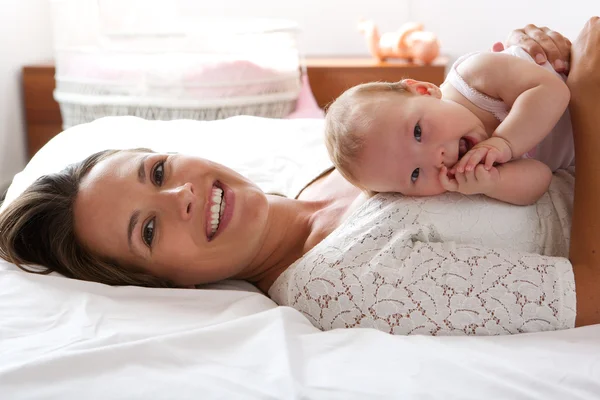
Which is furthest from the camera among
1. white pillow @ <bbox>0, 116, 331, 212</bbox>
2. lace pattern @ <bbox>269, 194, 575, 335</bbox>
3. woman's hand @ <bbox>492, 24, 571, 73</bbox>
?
white pillow @ <bbox>0, 116, 331, 212</bbox>

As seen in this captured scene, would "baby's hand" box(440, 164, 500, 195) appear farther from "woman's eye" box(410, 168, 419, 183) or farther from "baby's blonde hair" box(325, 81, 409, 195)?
"baby's blonde hair" box(325, 81, 409, 195)

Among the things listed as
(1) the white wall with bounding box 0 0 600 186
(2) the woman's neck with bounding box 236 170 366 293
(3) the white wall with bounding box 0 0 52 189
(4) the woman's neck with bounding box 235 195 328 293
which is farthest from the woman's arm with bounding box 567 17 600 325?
(3) the white wall with bounding box 0 0 52 189

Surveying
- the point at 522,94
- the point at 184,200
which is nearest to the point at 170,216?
the point at 184,200

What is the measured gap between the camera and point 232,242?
1.46 metres

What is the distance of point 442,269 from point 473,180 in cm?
17

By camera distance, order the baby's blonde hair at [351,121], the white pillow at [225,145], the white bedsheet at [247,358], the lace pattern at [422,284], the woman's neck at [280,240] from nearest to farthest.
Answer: the white bedsheet at [247,358], the lace pattern at [422,284], the baby's blonde hair at [351,121], the woman's neck at [280,240], the white pillow at [225,145]

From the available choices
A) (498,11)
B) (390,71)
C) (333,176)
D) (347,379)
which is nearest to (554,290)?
(347,379)

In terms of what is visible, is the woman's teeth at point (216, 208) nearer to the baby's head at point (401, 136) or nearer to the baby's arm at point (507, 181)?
the baby's head at point (401, 136)

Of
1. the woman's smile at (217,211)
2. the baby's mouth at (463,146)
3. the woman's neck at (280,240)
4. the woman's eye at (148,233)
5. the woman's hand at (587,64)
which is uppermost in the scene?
the woman's hand at (587,64)

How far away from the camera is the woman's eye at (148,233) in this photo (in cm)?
142

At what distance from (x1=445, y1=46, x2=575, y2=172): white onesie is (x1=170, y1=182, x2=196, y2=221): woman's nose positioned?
58 centimetres

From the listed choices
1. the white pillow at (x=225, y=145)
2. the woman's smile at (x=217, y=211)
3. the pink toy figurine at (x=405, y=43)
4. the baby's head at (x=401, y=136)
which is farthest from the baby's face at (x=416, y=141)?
the pink toy figurine at (x=405, y=43)

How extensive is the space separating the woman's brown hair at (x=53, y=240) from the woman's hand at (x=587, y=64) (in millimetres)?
903

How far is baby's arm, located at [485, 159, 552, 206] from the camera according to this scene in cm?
133
